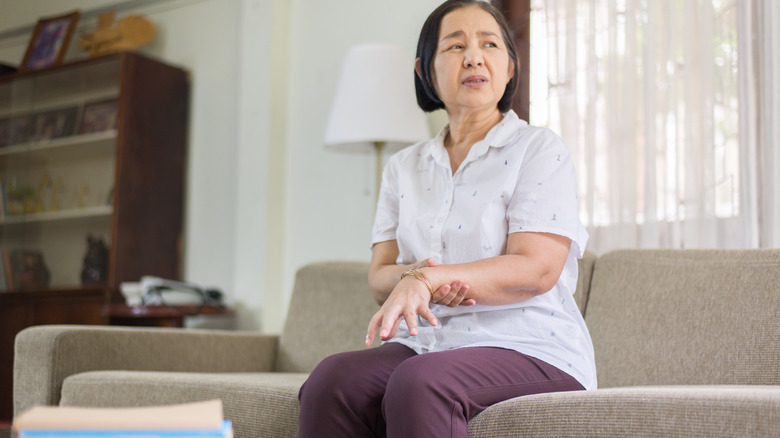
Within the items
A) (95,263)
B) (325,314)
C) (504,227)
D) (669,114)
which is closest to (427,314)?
(504,227)

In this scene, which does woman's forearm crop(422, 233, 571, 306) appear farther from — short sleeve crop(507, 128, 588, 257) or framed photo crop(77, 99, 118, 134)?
framed photo crop(77, 99, 118, 134)

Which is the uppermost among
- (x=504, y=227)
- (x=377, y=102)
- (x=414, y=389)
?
(x=377, y=102)

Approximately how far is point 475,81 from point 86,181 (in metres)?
2.69

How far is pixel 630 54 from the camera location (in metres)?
2.52

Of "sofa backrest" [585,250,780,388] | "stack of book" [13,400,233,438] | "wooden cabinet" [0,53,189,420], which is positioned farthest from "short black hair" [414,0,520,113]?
"wooden cabinet" [0,53,189,420]

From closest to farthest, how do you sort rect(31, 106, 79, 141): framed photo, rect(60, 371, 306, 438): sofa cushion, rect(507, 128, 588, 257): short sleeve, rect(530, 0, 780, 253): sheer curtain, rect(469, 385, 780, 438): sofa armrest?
rect(469, 385, 780, 438): sofa armrest
rect(507, 128, 588, 257): short sleeve
rect(60, 371, 306, 438): sofa cushion
rect(530, 0, 780, 253): sheer curtain
rect(31, 106, 79, 141): framed photo

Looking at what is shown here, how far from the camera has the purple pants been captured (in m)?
1.15

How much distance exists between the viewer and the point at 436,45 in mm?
1590

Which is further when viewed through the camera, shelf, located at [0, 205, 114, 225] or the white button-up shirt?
shelf, located at [0, 205, 114, 225]

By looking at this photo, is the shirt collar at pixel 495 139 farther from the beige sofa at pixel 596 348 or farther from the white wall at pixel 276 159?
the white wall at pixel 276 159

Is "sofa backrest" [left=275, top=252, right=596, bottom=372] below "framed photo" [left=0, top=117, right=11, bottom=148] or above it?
below

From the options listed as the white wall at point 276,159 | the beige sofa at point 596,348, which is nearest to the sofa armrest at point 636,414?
the beige sofa at point 596,348

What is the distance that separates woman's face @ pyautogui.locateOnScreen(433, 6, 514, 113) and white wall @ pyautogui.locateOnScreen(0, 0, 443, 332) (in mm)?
1578

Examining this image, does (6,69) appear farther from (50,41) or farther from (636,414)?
(636,414)
